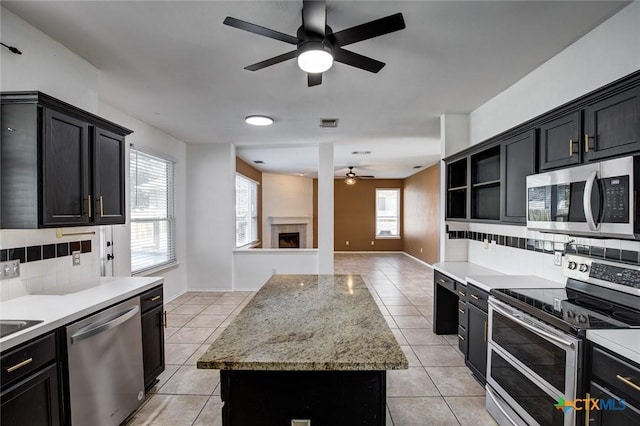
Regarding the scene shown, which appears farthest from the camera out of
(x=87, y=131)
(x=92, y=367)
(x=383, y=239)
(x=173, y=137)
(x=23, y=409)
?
(x=383, y=239)

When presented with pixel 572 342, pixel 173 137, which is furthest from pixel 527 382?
pixel 173 137

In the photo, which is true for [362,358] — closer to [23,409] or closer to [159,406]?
[23,409]

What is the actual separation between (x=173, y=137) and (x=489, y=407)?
17.3 feet

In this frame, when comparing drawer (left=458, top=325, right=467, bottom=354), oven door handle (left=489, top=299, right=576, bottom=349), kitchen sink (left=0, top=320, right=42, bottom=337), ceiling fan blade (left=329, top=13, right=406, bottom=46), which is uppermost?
ceiling fan blade (left=329, top=13, right=406, bottom=46)

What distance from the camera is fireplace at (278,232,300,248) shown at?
369 inches

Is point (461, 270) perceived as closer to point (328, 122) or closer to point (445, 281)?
point (445, 281)

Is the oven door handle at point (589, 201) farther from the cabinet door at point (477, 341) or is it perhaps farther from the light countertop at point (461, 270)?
the light countertop at point (461, 270)

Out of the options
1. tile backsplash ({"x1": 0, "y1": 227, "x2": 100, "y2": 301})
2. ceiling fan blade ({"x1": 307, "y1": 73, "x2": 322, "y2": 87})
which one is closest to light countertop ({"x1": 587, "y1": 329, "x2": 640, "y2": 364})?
ceiling fan blade ({"x1": 307, "y1": 73, "x2": 322, "y2": 87})

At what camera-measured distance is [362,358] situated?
120 cm

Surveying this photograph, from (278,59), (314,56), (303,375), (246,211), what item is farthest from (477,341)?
(246,211)

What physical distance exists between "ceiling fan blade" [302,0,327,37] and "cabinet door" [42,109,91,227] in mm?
1635

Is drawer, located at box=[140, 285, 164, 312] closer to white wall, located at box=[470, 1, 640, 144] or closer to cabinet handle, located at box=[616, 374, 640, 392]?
cabinet handle, located at box=[616, 374, 640, 392]

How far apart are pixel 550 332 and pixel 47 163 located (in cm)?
306

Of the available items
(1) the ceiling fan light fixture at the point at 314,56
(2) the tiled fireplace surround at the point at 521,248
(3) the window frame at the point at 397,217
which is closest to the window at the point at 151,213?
(1) the ceiling fan light fixture at the point at 314,56
